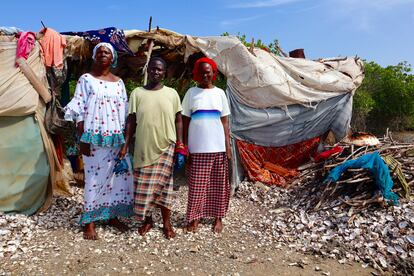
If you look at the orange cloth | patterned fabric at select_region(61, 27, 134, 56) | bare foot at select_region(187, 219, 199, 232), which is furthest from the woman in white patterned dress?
patterned fabric at select_region(61, 27, 134, 56)

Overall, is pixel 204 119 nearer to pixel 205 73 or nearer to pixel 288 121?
pixel 205 73

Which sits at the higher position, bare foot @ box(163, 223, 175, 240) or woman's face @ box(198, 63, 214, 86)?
woman's face @ box(198, 63, 214, 86)

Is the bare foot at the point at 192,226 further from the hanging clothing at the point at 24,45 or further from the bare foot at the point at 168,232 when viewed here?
the hanging clothing at the point at 24,45

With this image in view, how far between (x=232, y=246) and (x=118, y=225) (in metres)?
1.29

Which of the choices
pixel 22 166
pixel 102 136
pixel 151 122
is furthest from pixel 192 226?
pixel 22 166

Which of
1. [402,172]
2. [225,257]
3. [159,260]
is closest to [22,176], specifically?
[159,260]

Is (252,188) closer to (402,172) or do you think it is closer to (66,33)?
(402,172)

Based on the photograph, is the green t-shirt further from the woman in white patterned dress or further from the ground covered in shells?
the ground covered in shells

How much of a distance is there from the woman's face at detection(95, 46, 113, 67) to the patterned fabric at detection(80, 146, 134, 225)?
2.81ft

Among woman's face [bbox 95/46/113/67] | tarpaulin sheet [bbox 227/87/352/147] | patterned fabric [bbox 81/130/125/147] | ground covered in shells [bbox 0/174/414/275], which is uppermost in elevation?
woman's face [bbox 95/46/113/67]

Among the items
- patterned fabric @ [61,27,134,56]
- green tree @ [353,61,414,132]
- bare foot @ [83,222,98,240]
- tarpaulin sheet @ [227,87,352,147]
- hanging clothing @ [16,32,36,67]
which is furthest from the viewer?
green tree @ [353,61,414,132]

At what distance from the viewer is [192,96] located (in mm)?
3885

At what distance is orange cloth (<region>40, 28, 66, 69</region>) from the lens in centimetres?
500

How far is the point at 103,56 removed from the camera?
3.64 metres
